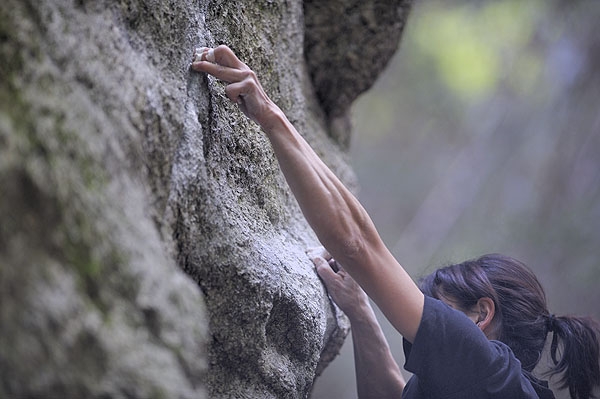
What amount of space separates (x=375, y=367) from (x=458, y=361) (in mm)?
505

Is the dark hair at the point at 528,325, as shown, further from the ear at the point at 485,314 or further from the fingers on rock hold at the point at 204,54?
the fingers on rock hold at the point at 204,54

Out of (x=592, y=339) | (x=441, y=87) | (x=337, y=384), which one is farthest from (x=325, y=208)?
(x=441, y=87)

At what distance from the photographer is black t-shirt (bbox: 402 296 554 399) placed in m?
1.42

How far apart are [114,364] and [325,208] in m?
0.65

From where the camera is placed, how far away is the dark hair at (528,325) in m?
1.75

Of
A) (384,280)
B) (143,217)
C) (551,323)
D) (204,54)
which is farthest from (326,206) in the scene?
(551,323)

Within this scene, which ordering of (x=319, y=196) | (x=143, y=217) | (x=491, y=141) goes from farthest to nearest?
1. (x=491, y=141)
2. (x=319, y=196)
3. (x=143, y=217)

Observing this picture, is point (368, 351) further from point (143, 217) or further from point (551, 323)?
point (143, 217)

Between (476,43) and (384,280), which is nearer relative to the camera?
(384,280)

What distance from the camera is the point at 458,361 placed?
56.3 inches

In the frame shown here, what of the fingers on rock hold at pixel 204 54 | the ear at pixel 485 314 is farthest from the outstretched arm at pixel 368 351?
the fingers on rock hold at pixel 204 54

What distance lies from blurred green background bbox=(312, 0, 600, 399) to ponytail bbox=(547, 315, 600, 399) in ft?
15.5

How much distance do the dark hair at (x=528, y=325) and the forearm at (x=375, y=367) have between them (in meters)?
0.22

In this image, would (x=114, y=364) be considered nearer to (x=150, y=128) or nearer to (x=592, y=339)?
(x=150, y=128)
